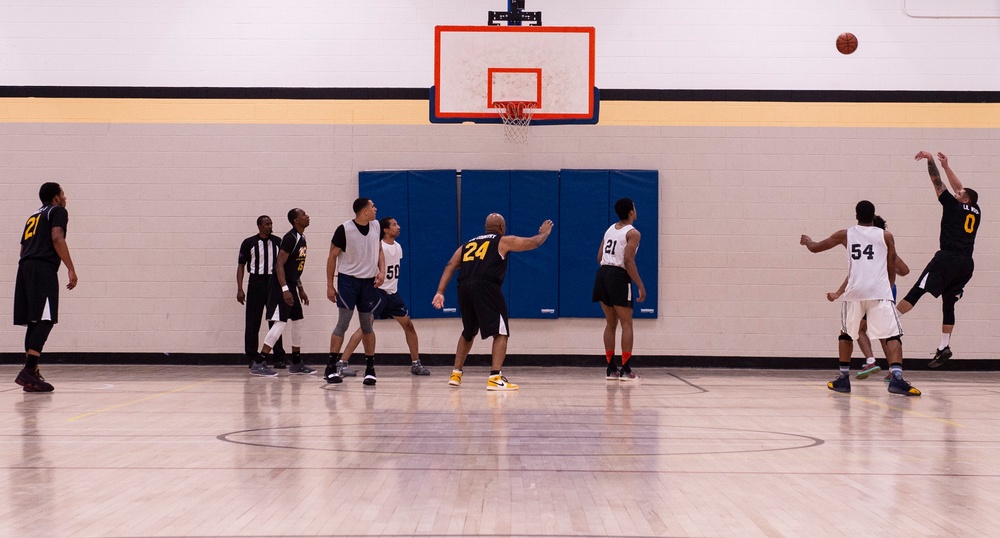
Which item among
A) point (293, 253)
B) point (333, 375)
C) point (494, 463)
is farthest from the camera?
point (293, 253)

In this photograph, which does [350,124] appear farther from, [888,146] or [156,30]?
[888,146]

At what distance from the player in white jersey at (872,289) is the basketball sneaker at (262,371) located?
5982 millimetres

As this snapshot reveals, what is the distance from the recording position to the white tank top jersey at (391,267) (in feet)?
35.6

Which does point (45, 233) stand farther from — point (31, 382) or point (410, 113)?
point (410, 113)

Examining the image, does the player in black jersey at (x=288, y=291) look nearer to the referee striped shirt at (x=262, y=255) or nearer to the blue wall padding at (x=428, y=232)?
the referee striped shirt at (x=262, y=255)

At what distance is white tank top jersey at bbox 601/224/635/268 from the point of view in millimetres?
10383

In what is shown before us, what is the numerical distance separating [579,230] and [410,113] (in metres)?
2.70

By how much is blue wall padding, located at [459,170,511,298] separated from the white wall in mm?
1479

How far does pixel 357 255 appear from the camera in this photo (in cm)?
957

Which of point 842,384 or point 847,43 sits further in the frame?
point 847,43

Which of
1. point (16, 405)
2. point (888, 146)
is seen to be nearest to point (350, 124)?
point (16, 405)

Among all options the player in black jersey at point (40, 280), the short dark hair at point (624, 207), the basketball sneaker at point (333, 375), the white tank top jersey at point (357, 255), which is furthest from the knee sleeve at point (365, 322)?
the short dark hair at point (624, 207)

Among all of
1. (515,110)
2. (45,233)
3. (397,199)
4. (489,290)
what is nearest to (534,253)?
(397,199)

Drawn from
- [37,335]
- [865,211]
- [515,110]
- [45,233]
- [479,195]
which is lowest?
[37,335]
